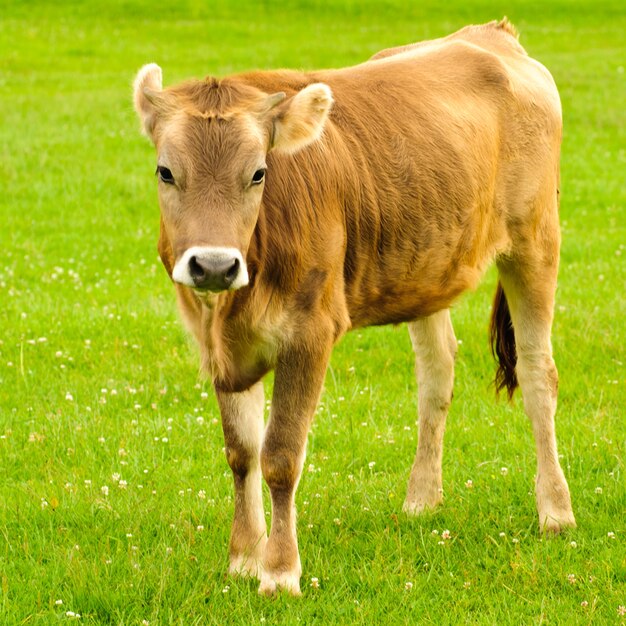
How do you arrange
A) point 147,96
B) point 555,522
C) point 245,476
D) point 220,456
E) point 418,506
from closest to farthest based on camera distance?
point 147,96
point 245,476
point 555,522
point 418,506
point 220,456

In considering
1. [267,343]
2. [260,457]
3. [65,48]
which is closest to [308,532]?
[260,457]

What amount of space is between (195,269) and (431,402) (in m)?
2.69

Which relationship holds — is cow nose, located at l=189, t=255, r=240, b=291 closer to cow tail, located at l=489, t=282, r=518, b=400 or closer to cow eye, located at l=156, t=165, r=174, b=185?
cow eye, located at l=156, t=165, r=174, b=185

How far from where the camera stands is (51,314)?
10.1m

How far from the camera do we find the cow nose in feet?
15.0

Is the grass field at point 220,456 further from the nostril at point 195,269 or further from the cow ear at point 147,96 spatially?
the cow ear at point 147,96

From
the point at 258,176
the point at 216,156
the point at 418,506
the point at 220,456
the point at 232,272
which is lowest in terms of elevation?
the point at 220,456

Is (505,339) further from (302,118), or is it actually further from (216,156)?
(216,156)

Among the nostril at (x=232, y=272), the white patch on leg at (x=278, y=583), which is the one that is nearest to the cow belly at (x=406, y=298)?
the nostril at (x=232, y=272)

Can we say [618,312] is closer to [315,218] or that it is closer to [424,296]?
[424,296]

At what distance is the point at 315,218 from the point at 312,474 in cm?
213

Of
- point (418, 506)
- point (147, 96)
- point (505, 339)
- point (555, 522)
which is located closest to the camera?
point (147, 96)

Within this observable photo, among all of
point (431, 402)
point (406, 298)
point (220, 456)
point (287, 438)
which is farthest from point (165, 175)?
point (220, 456)

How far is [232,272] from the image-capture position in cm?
461
